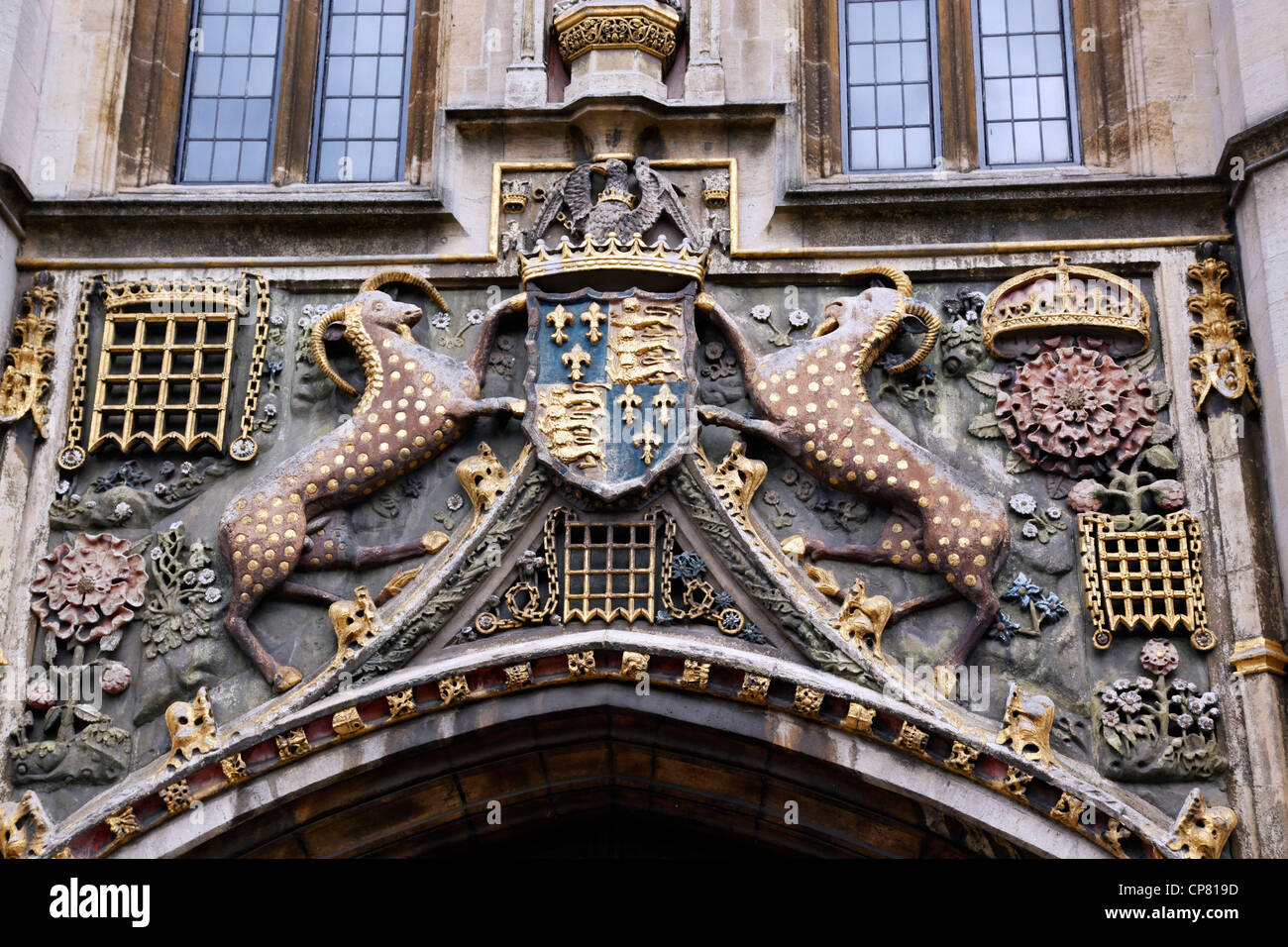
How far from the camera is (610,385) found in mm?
13203

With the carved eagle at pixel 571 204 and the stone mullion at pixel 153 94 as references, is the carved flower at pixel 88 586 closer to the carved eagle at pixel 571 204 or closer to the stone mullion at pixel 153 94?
the stone mullion at pixel 153 94

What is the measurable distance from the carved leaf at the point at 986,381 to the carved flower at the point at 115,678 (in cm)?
575

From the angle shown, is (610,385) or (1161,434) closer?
(1161,434)

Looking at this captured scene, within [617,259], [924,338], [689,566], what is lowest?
[689,566]

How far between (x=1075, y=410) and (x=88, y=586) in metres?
6.44

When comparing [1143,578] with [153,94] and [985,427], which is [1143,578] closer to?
[985,427]

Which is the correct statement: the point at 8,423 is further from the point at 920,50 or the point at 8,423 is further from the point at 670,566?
the point at 920,50

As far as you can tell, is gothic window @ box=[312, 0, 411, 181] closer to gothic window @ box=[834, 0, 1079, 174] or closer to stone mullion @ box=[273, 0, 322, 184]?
stone mullion @ box=[273, 0, 322, 184]

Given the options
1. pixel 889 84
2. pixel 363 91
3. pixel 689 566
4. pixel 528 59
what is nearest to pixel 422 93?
pixel 363 91

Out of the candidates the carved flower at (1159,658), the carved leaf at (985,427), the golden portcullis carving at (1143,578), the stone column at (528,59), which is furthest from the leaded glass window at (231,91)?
the carved flower at (1159,658)

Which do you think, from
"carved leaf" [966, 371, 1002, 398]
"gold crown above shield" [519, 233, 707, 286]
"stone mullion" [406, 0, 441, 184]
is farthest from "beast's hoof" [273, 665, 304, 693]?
"carved leaf" [966, 371, 1002, 398]

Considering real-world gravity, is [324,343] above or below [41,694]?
above

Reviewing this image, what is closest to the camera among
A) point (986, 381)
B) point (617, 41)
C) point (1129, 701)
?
point (1129, 701)

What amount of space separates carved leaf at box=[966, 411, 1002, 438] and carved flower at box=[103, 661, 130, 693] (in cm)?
561
